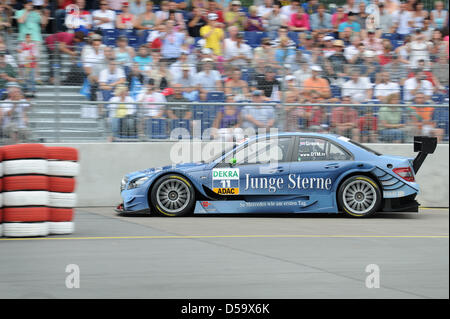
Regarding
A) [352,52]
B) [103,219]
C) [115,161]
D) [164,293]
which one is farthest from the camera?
[352,52]

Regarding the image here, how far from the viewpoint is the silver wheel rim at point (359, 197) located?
11383mm

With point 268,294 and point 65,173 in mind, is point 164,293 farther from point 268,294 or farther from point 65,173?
point 65,173

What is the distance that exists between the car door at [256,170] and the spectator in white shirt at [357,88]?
2501 mm

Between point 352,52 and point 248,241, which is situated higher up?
point 352,52

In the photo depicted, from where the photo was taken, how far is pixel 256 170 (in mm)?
11312

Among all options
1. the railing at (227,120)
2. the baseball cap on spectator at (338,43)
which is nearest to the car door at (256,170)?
the railing at (227,120)

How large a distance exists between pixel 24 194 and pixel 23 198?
5cm

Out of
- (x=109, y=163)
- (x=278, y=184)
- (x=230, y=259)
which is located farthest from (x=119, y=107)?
(x=230, y=259)

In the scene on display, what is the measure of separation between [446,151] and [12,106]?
26.5ft

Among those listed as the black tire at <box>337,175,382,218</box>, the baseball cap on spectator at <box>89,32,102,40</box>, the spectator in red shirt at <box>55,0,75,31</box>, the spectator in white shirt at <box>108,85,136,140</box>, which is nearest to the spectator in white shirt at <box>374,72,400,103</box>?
the black tire at <box>337,175,382,218</box>

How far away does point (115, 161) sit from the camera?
1314 centimetres

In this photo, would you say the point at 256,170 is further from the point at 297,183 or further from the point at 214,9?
the point at 214,9

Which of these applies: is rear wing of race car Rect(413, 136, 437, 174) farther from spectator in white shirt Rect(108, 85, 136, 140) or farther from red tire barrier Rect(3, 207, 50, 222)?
red tire barrier Rect(3, 207, 50, 222)

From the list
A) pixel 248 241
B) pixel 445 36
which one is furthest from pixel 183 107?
pixel 445 36
